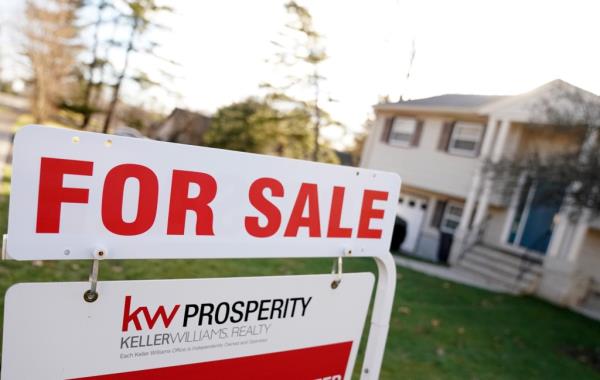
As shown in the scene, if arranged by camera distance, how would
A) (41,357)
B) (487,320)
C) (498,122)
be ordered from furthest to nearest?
(498,122)
(487,320)
(41,357)

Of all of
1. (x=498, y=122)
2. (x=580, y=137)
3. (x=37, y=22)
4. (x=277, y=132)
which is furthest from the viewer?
(x=37, y=22)

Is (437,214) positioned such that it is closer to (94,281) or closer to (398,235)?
(398,235)

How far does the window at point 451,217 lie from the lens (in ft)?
52.3

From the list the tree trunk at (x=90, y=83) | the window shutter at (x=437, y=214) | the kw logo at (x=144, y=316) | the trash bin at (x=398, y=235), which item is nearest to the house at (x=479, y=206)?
the window shutter at (x=437, y=214)

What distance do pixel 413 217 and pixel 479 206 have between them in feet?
11.0

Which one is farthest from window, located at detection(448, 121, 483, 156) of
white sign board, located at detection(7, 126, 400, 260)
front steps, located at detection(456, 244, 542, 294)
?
→ white sign board, located at detection(7, 126, 400, 260)

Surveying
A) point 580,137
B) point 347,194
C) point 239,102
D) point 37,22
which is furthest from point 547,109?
point 37,22

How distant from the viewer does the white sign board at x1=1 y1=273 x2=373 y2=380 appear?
1285 millimetres

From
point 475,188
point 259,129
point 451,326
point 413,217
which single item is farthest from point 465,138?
point 259,129

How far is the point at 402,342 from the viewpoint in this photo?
5.47 meters

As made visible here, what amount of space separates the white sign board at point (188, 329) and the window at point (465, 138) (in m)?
14.3

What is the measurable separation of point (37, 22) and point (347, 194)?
3332cm

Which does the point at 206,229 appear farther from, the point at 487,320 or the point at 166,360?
the point at 487,320

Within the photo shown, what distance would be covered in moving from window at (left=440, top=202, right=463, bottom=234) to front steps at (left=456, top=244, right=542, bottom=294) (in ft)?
7.29
